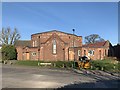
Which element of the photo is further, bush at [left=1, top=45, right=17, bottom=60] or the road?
bush at [left=1, top=45, right=17, bottom=60]

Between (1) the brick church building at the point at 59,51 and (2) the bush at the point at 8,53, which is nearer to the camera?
(2) the bush at the point at 8,53

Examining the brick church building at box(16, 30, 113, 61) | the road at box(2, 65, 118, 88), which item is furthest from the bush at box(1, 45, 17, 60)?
the road at box(2, 65, 118, 88)

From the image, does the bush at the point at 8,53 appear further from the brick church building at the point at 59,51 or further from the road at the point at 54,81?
the road at the point at 54,81

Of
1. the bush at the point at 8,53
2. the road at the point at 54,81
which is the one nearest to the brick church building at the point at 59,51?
the bush at the point at 8,53

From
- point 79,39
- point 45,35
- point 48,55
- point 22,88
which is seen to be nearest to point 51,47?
point 48,55

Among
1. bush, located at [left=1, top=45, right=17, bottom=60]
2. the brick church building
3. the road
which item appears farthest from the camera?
the brick church building

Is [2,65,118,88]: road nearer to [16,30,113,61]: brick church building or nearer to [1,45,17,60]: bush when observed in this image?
[16,30,113,61]: brick church building

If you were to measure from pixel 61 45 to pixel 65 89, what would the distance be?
5105cm

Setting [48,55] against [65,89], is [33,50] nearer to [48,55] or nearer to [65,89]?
[48,55]

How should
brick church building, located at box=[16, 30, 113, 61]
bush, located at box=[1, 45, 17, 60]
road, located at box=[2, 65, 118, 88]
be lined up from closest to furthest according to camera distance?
1. road, located at box=[2, 65, 118, 88]
2. bush, located at box=[1, 45, 17, 60]
3. brick church building, located at box=[16, 30, 113, 61]

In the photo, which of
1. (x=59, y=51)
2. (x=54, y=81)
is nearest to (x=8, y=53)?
(x=59, y=51)

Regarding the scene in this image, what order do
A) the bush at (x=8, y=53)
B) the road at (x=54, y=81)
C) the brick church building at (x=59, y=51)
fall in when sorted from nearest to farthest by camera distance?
the road at (x=54, y=81) < the bush at (x=8, y=53) < the brick church building at (x=59, y=51)

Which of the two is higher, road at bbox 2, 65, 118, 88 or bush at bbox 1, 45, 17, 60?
bush at bbox 1, 45, 17, 60

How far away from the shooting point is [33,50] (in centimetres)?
6788
